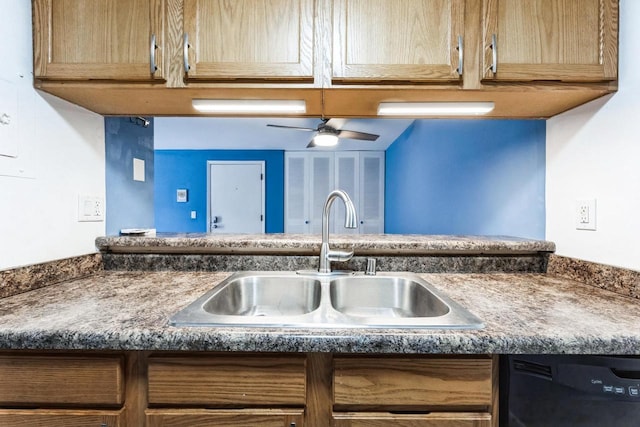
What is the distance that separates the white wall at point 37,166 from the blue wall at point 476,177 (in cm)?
196

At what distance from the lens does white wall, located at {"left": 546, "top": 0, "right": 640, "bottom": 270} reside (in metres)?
0.95

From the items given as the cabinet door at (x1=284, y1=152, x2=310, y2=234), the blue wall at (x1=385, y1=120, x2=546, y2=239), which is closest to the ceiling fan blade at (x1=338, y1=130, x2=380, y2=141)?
the blue wall at (x1=385, y1=120, x2=546, y2=239)

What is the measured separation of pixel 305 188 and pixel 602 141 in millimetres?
4477

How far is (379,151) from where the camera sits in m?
5.33

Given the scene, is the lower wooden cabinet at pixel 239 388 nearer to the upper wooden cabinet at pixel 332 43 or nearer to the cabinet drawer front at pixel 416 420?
the cabinet drawer front at pixel 416 420

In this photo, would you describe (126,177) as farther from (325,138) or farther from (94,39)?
(325,138)

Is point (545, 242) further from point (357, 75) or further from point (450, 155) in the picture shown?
point (450, 155)

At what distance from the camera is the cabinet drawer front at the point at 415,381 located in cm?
70

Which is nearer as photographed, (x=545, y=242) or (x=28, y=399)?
(x=28, y=399)

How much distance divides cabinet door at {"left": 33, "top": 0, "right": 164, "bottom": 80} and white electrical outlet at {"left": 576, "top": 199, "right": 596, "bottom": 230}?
5.18ft

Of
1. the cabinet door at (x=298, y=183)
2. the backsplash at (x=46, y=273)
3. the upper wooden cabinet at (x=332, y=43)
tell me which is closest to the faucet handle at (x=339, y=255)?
the upper wooden cabinet at (x=332, y=43)

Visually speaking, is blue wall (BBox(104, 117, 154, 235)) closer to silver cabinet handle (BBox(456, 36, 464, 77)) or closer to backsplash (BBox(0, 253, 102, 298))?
backsplash (BBox(0, 253, 102, 298))

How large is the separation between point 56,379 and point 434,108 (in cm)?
143

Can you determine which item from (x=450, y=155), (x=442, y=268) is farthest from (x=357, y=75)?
(x=450, y=155)
